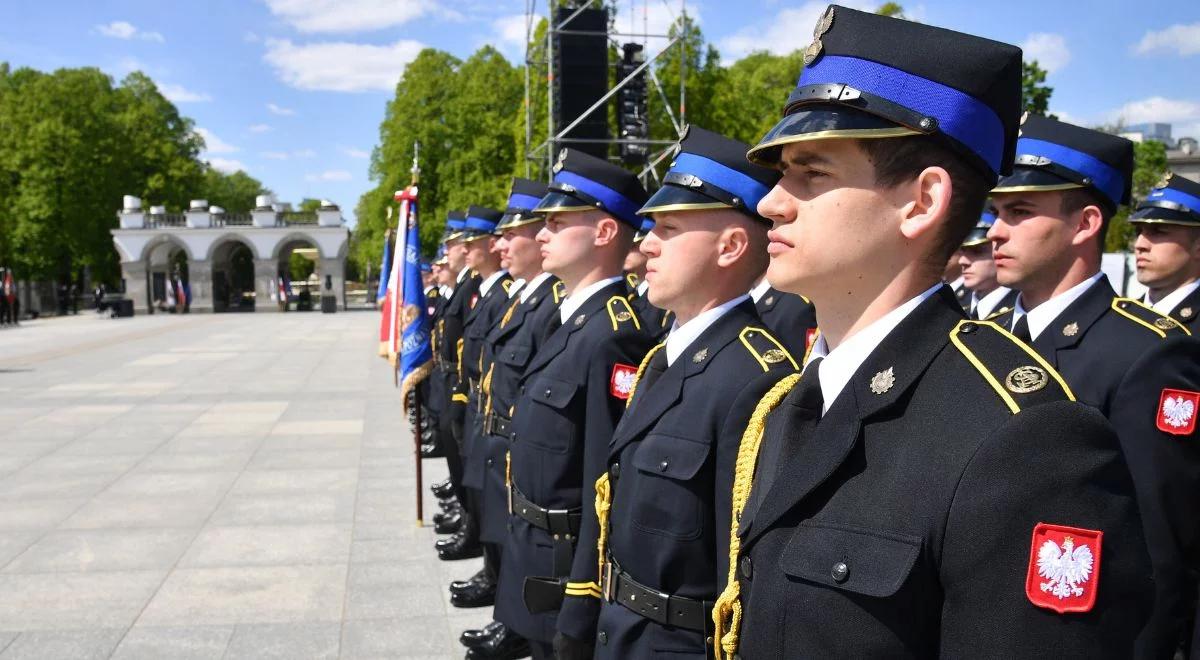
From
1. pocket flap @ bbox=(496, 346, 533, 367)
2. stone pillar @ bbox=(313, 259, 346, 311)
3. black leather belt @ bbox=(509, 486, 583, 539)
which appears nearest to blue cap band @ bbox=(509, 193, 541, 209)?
pocket flap @ bbox=(496, 346, 533, 367)

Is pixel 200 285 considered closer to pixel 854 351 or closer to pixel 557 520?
pixel 557 520

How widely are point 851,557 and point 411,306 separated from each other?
20.5ft

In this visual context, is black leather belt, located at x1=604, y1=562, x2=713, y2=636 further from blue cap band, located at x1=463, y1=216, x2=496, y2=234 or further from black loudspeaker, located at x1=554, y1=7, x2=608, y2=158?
black loudspeaker, located at x1=554, y1=7, x2=608, y2=158

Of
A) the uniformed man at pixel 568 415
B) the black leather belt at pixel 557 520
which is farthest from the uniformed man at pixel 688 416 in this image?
the black leather belt at pixel 557 520

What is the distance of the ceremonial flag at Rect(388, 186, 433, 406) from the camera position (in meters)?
7.35

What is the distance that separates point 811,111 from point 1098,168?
1946 mm

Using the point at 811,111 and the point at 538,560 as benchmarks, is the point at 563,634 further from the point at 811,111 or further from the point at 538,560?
the point at 811,111

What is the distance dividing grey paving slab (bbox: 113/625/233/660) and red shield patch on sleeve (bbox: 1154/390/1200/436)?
4161 millimetres

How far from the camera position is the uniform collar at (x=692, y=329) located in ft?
9.05

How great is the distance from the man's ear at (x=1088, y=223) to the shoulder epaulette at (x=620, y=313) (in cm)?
147

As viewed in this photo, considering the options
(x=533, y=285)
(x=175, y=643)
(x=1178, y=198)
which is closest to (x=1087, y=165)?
(x=1178, y=198)

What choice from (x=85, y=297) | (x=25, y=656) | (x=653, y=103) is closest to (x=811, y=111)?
(x=25, y=656)

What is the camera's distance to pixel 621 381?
3.33 meters

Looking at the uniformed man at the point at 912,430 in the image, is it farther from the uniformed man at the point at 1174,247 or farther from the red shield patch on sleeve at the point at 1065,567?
the uniformed man at the point at 1174,247
